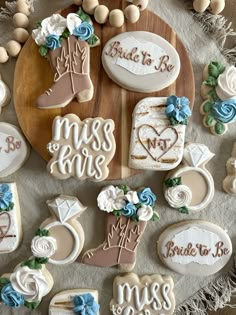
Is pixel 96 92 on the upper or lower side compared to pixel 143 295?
upper

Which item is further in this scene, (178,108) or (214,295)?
(214,295)

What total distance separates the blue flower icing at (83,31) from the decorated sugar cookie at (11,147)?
0.22 metres

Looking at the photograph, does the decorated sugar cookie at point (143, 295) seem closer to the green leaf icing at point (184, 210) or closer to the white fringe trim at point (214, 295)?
the white fringe trim at point (214, 295)

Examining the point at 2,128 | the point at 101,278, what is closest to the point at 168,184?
the point at 101,278

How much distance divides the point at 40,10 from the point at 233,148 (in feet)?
1.59

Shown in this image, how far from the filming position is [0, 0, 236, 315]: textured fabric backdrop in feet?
2.98

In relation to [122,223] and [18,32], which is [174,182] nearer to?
[122,223]

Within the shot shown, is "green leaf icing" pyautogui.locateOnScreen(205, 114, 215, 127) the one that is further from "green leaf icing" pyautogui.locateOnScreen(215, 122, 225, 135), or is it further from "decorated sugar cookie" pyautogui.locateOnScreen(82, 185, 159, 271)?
"decorated sugar cookie" pyautogui.locateOnScreen(82, 185, 159, 271)

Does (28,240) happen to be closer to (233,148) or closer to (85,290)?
(85,290)

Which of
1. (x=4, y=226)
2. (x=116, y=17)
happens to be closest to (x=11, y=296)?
(x=4, y=226)

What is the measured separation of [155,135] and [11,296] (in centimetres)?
44

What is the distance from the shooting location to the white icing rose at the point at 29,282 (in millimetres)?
915

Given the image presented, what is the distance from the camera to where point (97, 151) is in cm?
87

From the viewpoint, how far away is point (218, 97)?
90cm
